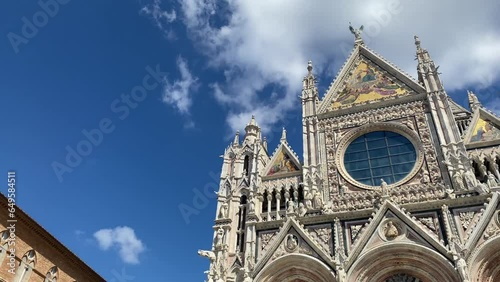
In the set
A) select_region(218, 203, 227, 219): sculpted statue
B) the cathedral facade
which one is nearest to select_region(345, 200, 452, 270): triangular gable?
the cathedral facade

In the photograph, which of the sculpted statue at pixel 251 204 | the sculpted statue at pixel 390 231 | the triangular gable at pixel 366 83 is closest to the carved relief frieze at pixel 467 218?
the sculpted statue at pixel 390 231

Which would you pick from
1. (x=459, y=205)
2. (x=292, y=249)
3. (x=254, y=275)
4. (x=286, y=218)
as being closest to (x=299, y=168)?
(x=286, y=218)

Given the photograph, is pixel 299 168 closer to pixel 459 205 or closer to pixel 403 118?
pixel 403 118

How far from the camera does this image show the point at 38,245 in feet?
45.6

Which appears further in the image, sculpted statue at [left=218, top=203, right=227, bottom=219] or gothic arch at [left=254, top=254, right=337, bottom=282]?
sculpted statue at [left=218, top=203, right=227, bottom=219]

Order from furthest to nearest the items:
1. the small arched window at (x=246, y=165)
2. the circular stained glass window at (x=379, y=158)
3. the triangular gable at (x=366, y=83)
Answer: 1. the triangular gable at (x=366, y=83)
2. the small arched window at (x=246, y=165)
3. the circular stained glass window at (x=379, y=158)

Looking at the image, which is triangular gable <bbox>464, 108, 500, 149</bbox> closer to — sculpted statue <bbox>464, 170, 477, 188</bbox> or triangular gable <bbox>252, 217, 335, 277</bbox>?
sculpted statue <bbox>464, 170, 477, 188</bbox>

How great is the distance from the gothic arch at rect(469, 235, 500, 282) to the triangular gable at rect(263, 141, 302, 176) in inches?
323

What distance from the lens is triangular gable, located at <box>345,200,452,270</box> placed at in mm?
14859

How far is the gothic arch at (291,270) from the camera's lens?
16031 mm

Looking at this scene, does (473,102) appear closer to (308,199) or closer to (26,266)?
(308,199)

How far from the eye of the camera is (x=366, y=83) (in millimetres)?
21953

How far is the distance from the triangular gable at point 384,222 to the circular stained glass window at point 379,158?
219cm

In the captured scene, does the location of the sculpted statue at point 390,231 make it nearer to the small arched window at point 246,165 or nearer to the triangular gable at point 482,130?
the triangular gable at point 482,130
